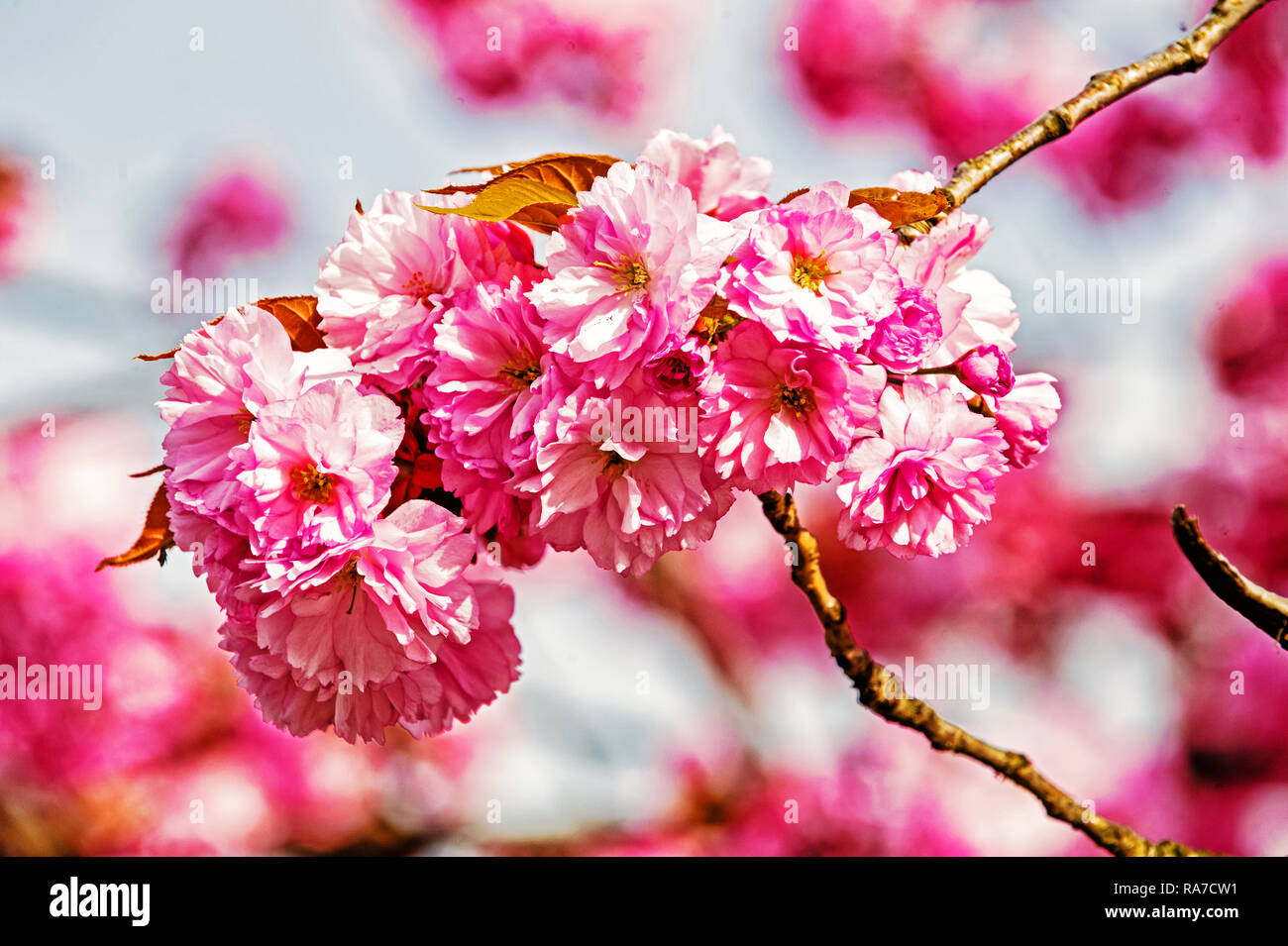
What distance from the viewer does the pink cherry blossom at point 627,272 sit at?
508mm

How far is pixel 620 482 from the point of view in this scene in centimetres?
55

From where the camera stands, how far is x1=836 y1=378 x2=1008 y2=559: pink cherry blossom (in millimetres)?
550

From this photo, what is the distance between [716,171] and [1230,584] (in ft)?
1.38

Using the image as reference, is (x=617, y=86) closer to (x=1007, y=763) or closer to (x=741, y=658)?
(x=741, y=658)

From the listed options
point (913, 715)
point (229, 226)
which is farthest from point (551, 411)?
point (229, 226)

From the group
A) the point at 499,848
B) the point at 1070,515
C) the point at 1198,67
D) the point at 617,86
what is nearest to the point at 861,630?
the point at 1070,515

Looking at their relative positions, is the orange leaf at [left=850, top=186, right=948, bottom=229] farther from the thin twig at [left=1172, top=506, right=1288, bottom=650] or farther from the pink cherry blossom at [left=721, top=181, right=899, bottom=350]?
the thin twig at [left=1172, top=506, right=1288, bottom=650]

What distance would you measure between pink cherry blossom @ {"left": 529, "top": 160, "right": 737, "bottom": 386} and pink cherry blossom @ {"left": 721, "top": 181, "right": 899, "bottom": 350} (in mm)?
18

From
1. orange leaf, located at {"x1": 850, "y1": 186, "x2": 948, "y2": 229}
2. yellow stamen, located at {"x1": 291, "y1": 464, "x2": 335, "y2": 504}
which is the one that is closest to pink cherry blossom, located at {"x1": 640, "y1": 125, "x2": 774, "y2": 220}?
orange leaf, located at {"x1": 850, "y1": 186, "x2": 948, "y2": 229}

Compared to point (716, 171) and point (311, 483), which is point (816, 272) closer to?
point (716, 171)

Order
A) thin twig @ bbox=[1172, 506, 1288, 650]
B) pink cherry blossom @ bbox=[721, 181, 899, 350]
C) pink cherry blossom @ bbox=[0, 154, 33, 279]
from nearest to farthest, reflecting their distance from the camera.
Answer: pink cherry blossom @ bbox=[721, 181, 899, 350] < thin twig @ bbox=[1172, 506, 1288, 650] < pink cherry blossom @ bbox=[0, 154, 33, 279]

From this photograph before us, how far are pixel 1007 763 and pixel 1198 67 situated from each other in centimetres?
57

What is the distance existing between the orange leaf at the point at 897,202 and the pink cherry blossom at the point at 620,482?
172 millimetres

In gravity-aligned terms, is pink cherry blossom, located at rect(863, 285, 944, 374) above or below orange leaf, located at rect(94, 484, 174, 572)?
above
